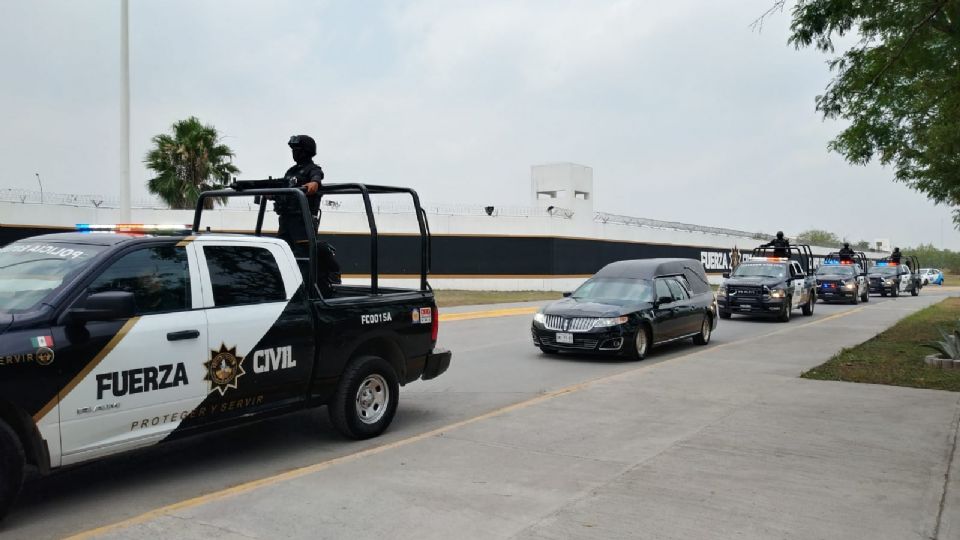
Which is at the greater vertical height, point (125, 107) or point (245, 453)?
point (125, 107)

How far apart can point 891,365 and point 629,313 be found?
3997 millimetres

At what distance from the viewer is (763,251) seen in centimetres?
2659

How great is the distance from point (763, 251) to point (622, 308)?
1545cm

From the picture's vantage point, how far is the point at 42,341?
4703 mm

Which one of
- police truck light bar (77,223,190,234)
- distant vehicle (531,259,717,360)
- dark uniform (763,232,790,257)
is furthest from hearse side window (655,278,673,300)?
dark uniform (763,232,790,257)

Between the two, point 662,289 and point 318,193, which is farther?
point 662,289

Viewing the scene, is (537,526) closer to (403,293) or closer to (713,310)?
(403,293)

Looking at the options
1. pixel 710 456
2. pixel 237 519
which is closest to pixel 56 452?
pixel 237 519

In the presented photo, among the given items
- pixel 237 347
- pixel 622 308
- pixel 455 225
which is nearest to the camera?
pixel 237 347

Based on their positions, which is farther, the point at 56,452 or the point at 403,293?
the point at 403,293

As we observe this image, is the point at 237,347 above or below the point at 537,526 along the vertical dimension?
above

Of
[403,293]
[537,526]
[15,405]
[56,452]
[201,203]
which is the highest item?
[201,203]

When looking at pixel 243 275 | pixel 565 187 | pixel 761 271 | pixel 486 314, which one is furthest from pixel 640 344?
pixel 565 187

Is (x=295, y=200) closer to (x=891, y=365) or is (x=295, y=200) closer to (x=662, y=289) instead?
(x=662, y=289)
